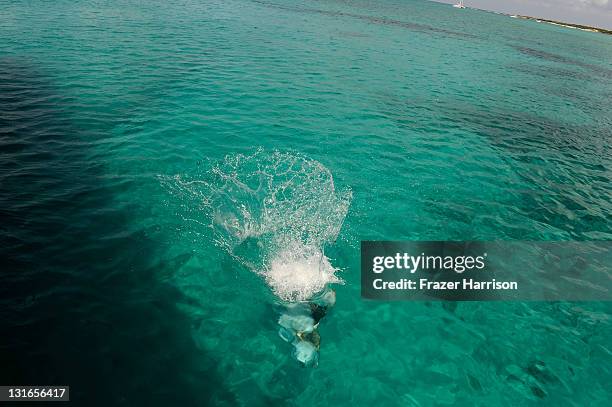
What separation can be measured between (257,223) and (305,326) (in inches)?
194

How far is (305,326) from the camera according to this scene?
439 inches

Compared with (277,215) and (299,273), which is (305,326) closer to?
(299,273)

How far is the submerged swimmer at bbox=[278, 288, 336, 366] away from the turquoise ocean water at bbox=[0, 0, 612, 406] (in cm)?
29

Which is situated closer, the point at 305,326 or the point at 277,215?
the point at 305,326

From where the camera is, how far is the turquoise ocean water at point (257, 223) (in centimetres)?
992

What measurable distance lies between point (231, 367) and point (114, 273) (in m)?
5.03

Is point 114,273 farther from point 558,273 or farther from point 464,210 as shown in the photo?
point 558,273

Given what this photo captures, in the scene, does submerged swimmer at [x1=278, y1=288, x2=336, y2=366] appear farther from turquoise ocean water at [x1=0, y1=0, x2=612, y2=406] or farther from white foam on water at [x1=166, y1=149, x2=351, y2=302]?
white foam on water at [x1=166, y1=149, x2=351, y2=302]

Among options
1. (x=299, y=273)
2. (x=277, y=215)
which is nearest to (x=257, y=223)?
(x=277, y=215)

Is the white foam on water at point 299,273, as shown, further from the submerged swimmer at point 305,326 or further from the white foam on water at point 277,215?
the submerged swimmer at point 305,326

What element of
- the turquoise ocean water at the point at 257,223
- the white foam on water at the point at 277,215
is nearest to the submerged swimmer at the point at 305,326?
the turquoise ocean water at the point at 257,223

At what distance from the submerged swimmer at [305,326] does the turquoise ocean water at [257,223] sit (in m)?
0.29

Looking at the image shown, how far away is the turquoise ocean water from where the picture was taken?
992 cm

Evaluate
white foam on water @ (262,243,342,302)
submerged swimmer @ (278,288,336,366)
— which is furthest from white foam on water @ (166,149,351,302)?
submerged swimmer @ (278,288,336,366)
